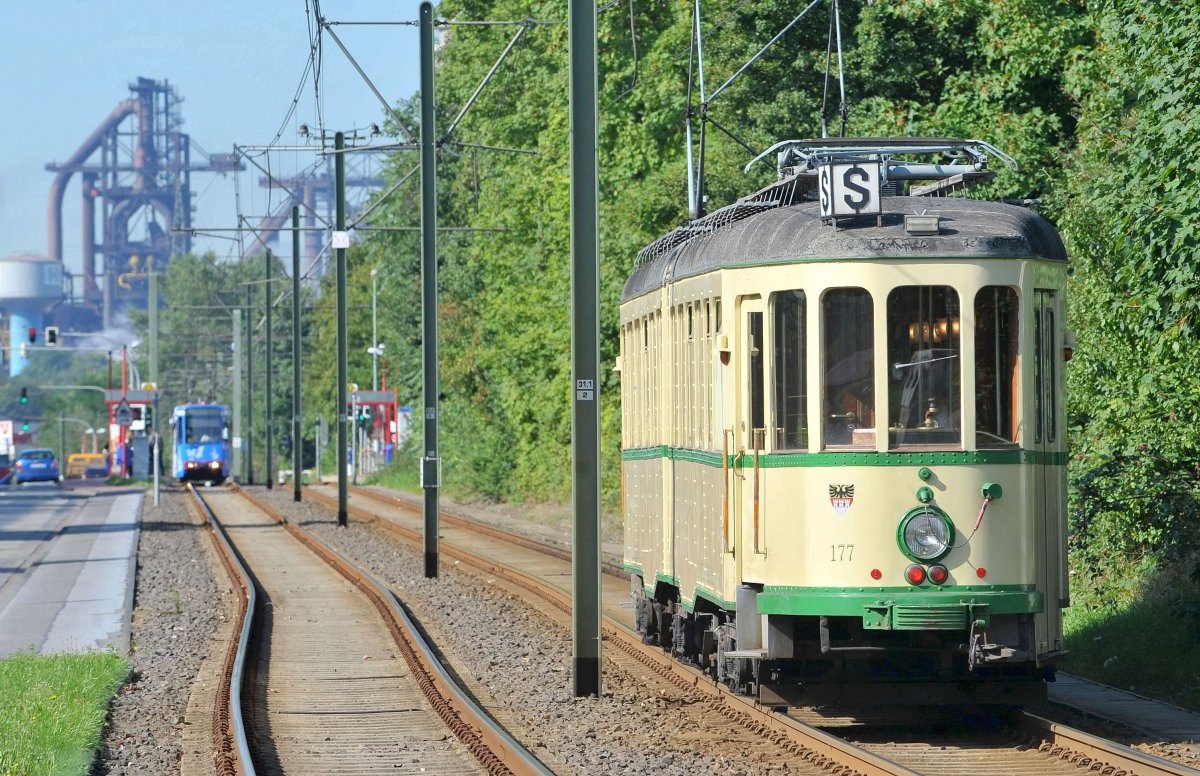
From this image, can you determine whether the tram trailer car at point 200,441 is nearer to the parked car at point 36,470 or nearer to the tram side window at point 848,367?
the parked car at point 36,470

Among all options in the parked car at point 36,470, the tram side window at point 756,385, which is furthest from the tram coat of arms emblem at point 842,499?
the parked car at point 36,470

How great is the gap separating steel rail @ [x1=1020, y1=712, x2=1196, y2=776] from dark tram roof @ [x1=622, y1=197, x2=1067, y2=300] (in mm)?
2926

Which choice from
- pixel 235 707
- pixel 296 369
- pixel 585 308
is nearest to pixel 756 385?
pixel 585 308

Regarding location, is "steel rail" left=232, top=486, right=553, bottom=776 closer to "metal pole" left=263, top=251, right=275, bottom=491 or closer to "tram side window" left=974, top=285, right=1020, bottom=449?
"tram side window" left=974, top=285, right=1020, bottom=449

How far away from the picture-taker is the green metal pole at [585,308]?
14.6 m

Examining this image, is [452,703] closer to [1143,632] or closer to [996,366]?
[996,366]

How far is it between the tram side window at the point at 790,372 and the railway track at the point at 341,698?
2.59 meters

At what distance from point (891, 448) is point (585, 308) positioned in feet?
12.3

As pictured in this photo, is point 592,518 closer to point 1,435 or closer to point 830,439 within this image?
point 830,439

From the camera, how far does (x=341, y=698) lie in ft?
49.4

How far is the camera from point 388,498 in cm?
5566

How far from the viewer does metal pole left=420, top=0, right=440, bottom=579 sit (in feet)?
88.5

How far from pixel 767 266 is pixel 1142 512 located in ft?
19.4

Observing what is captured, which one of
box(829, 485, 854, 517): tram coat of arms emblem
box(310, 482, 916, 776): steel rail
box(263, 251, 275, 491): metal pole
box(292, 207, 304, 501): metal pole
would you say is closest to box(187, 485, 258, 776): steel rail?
box(310, 482, 916, 776): steel rail
